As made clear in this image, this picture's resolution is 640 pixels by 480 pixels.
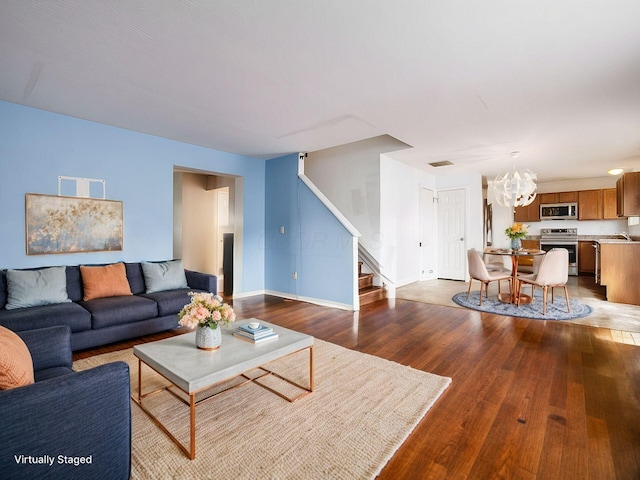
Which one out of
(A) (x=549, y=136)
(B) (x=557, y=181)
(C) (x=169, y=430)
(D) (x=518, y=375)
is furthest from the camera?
(B) (x=557, y=181)

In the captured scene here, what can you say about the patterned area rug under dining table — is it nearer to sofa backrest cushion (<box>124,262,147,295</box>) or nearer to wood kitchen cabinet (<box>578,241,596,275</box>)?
wood kitchen cabinet (<box>578,241,596,275</box>)

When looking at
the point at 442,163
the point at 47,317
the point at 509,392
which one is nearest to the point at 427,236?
the point at 442,163

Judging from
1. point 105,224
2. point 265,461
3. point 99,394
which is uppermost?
point 105,224

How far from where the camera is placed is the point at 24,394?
1.10m

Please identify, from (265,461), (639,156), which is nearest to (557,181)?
(639,156)

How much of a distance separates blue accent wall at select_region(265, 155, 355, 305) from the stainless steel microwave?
21.3ft

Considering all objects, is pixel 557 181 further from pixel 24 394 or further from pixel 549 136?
pixel 24 394

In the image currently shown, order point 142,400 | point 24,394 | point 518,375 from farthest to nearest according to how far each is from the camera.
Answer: point 518,375 < point 142,400 < point 24,394

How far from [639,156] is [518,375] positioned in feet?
18.2

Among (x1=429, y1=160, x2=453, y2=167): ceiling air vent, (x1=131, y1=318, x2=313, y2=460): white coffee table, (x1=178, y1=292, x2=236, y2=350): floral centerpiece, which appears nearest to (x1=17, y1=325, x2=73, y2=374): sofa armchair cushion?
(x1=131, y1=318, x2=313, y2=460): white coffee table

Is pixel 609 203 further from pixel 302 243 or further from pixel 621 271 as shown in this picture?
pixel 302 243

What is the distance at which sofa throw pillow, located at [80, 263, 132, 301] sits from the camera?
339 cm

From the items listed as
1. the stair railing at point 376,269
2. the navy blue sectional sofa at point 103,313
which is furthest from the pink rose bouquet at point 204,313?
the stair railing at point 376,269

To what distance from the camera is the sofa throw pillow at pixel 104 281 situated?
3389mm
